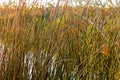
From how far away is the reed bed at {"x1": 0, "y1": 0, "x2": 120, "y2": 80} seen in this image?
2404mm

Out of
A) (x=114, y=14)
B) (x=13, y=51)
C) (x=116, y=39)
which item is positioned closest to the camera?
(x=13, y=51)

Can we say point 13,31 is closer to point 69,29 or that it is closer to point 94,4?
point 69,29

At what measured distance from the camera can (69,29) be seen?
102 inches

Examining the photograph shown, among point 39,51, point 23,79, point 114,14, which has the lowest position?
point 23,79

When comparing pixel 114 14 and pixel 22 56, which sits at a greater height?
pixel 114 14

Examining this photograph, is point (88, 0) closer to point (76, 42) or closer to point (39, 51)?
point (76, 42)

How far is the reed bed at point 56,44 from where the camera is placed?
2.40 meters

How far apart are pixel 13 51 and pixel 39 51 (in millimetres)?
173

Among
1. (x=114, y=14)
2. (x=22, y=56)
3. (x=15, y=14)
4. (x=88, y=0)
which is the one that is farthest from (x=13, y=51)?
(x=114, y=14)

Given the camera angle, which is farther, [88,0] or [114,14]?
[114,14]

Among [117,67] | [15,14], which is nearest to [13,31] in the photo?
[15,14]

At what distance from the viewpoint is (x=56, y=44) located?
2.47m

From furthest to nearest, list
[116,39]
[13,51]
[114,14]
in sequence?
[114,14] → [116,39] → [13,51]

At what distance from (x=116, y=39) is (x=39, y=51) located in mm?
564
